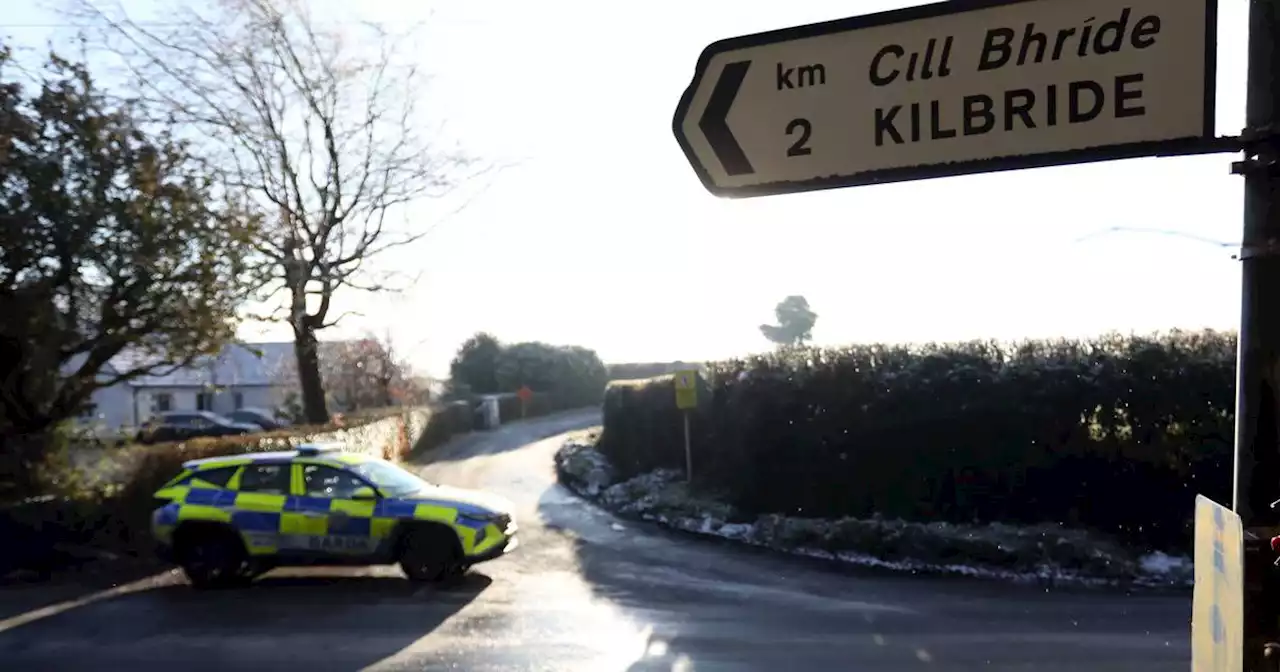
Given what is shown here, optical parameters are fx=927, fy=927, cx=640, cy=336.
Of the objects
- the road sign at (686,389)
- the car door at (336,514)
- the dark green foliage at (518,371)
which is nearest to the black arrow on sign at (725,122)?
the car door at (336,514)

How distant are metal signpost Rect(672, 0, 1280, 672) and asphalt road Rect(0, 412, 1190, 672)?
591 centimetres

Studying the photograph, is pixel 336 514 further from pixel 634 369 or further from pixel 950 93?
pixel 634 369

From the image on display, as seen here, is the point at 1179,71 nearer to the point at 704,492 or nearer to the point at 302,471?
the point at 302,471

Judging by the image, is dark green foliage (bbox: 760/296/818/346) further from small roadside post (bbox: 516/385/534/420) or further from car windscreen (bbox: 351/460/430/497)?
car windscreen (bbox: 351/460/430/497)

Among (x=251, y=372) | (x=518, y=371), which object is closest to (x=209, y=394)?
(x=251, y=372)

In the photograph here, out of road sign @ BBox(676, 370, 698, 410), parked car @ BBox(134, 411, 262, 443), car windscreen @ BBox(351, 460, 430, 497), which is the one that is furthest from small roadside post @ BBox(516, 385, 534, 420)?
car windscreen @ BBox(351, 460, 430, 497)

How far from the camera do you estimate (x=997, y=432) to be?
12.9 metres

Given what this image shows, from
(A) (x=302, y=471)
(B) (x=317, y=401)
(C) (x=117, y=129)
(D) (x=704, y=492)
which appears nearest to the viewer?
(A) (x=302, y=471)

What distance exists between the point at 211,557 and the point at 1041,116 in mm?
11113

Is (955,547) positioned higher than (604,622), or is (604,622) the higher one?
(955,547)

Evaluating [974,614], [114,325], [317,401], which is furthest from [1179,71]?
[317,401]

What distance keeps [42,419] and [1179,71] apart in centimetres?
1599

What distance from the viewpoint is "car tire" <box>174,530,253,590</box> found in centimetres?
1087

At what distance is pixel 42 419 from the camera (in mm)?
14070
